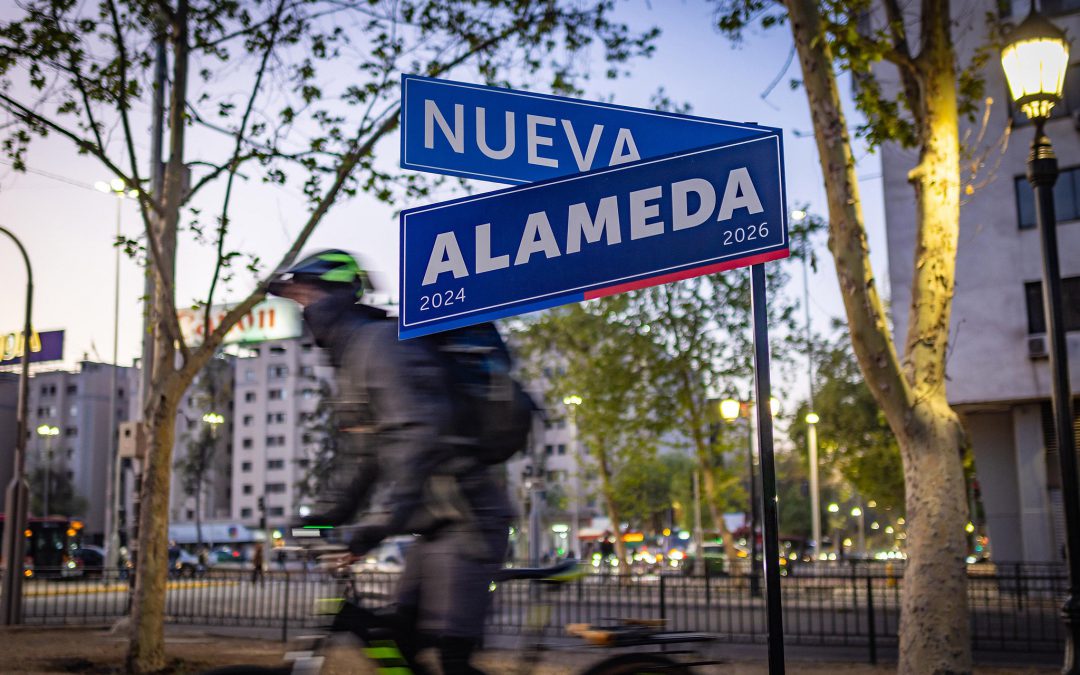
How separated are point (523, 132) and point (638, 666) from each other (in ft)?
7.21

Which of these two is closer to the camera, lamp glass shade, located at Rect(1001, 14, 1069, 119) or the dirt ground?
lamp glass shade, located at Rect(1001, 14, 1069, 119)

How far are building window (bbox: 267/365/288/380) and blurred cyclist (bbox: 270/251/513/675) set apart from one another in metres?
110

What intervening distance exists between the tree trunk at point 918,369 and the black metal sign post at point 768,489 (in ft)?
17.5

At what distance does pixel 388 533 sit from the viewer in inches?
131

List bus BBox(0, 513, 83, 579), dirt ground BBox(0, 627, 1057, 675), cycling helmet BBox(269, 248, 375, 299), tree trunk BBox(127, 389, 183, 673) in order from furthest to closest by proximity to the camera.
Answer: bus BBox(0, 513, 83, 579) < dirt ground BBox(0, 627, 1057, 675) < tree trunk BBox(127, 389, 183, 673) < cycling helmet BBox(269, 248, 375, 299)

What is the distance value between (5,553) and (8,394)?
262cm

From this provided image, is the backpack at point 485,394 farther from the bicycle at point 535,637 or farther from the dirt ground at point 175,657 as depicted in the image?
the dirt ground at point 175,657

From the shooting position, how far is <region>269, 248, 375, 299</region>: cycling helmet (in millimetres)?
3811

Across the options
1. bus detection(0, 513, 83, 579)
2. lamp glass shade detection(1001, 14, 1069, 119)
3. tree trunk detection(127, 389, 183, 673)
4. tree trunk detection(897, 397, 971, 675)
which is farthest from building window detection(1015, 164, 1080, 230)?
bus detection(0, 513, 83, 579)

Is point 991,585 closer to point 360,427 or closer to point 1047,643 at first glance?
point 1047,643

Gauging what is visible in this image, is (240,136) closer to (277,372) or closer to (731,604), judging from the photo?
(731,604)

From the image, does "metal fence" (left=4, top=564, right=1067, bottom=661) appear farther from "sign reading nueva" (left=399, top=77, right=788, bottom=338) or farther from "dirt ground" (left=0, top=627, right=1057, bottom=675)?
"sign reading nueva" (left=399, top=77, right=788, bottom=338)

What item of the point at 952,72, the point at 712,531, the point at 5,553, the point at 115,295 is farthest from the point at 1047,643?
the point at 712,531

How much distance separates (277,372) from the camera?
111500 millimetres
